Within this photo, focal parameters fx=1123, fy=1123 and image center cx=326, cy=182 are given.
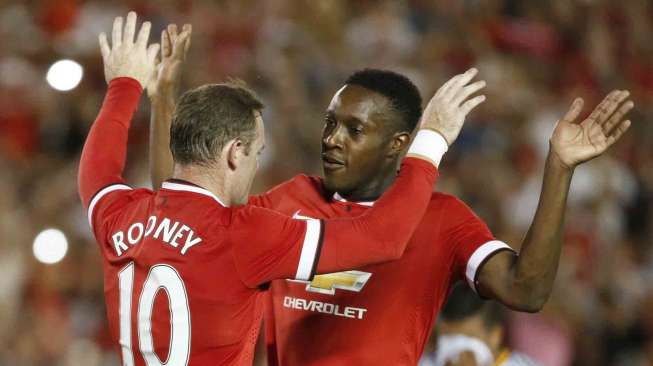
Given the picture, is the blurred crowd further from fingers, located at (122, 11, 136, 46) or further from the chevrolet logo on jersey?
fingers, located at (122, 11, 136, 46)

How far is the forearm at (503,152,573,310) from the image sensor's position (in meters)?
3.32

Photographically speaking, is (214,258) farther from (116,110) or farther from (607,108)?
(607,108)

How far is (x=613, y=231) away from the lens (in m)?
8.14

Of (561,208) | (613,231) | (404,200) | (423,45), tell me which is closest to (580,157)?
(561,208)

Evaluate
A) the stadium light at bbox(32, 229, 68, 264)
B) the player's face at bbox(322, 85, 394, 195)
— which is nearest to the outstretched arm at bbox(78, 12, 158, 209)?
the player's face at bbox(322, 85, 394, 195)

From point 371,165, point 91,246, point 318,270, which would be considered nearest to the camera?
point 318,270

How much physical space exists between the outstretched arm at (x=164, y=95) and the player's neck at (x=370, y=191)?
0.75m

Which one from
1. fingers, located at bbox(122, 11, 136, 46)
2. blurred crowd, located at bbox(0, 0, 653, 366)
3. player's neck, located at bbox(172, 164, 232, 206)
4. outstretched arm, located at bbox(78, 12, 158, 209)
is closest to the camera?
player's neck, located at bbox(172, 164, 232, 206)

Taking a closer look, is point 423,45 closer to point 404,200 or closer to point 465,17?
point 465,17

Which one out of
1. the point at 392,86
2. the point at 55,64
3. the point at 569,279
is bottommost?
the point at 569,279

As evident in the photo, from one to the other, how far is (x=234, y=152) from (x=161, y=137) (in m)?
1.04

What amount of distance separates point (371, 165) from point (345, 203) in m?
0.17

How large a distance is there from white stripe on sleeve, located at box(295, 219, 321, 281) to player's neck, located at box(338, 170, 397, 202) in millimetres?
683

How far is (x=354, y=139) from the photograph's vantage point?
375 centimetres
